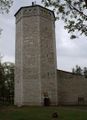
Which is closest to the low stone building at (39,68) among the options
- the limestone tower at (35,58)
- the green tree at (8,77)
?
the limestone tower at (35,58)

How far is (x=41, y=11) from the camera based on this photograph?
3603 centimetres

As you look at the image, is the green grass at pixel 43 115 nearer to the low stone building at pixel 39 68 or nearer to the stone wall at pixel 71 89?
the low stone building at pixel 39 68

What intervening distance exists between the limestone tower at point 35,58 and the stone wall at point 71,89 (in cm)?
196

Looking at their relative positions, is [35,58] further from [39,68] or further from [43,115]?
[43,115]

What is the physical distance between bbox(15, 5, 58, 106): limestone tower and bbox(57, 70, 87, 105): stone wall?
196cm

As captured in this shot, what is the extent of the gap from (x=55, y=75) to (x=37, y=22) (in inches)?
317

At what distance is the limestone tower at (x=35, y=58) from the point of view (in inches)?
1304

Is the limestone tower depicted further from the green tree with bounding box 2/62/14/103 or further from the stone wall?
the green tree with bounding box 2/62/14/103

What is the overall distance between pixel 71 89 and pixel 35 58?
25.3 ft

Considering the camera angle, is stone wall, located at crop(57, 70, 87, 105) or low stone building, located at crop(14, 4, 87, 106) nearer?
low stone building, located at crop(14, 4, 87, 106)

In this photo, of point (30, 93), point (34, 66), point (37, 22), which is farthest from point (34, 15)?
point (30, 93)

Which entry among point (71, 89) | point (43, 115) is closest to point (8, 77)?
point (71, 89)

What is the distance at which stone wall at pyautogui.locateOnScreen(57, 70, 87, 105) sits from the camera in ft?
120

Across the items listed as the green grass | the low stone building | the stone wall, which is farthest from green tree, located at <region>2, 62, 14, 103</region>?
the green grass
